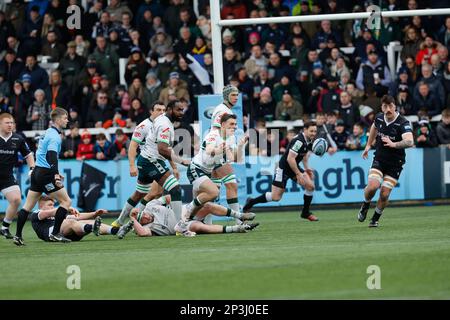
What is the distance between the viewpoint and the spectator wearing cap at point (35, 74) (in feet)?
93.6

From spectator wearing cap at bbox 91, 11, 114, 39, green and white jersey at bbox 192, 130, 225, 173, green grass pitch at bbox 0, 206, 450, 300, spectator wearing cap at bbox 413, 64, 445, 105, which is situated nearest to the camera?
green grass pitch at bbox 0, 206, 450, 300

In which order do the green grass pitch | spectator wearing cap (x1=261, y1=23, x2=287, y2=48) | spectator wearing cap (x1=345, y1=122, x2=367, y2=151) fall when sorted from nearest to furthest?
the green grass pitch, spectator wearing cap (x1=345, y1=122, x2=367, y2=151), spectator wearing cap (x1=261, y1=23, x2=287, y2=48)

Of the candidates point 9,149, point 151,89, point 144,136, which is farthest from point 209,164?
point 151,89

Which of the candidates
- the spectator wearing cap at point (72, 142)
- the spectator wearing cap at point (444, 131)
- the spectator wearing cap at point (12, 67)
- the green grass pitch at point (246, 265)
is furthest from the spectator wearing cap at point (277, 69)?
the green grass pitch at point (246, 265)

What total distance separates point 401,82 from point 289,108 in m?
2.69

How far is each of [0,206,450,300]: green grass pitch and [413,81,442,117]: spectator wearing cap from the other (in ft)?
23.0

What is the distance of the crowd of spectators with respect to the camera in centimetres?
2619

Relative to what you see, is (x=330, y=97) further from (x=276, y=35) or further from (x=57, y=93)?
(x=57, y=93)

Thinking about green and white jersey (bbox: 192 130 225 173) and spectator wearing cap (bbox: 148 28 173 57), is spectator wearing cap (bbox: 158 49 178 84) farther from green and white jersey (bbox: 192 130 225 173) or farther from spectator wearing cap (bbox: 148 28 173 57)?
green and white jersey (bbox: 192 130 225 173)

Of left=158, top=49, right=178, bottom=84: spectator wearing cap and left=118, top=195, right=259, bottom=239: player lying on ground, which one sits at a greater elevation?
left=158, top=49, right=178, bottom=84: spectator wearing cap

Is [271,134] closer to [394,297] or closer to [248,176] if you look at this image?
[248,176]

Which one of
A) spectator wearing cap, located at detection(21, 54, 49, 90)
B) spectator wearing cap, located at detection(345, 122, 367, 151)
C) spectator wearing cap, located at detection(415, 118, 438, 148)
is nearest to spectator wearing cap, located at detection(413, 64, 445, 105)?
spectator wearing cap, located at detection(415, 118, 438, 148)

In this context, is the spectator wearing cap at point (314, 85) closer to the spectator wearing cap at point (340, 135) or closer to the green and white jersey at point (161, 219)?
the spectator wearing cap at point (340, 135)

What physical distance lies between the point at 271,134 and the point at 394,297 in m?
16.2
